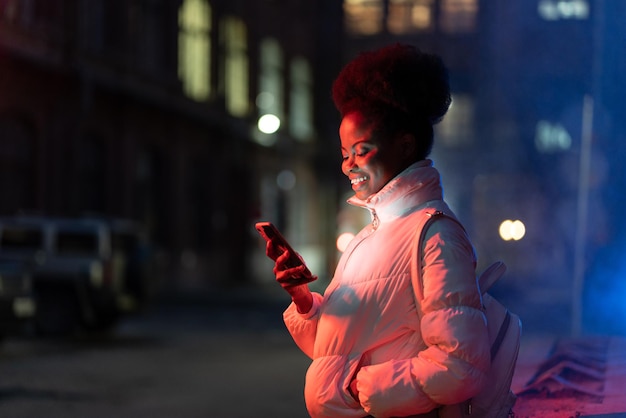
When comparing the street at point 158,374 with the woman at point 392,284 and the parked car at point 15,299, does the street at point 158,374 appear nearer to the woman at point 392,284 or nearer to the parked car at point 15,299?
the parked car at point 15,299

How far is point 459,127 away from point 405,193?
143ft

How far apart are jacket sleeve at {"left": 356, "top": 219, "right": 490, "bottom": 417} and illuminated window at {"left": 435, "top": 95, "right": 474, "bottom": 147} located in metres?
42.5

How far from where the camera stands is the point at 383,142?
2.95m

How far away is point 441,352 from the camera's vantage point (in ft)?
8.61

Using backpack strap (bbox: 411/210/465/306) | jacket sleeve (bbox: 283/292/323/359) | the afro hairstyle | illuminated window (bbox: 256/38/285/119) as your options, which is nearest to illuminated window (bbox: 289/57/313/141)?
illuminated window (bbox: 256/38/285/119)

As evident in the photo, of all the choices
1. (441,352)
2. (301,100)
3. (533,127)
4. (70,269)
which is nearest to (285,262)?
(441,352)

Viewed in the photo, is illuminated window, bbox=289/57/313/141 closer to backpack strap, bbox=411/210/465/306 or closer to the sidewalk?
the sidewalk

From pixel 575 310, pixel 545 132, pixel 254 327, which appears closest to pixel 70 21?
pixel 254 327

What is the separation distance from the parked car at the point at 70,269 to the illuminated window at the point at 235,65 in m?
18.0

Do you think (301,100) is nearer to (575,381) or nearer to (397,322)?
(575,381)

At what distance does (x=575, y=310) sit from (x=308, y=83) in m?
35.2

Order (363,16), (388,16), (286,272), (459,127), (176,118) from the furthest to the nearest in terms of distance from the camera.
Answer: (459,127) < (388,16) < (363,16) < (176,118) < (286,272)

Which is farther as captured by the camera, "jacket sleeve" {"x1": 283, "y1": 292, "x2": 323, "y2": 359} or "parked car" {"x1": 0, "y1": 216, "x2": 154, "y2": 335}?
"parked car" {"x1": 0, "y1": 216, "x2": 154, "y2": 335}

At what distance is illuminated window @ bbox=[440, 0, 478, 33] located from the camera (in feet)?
103
